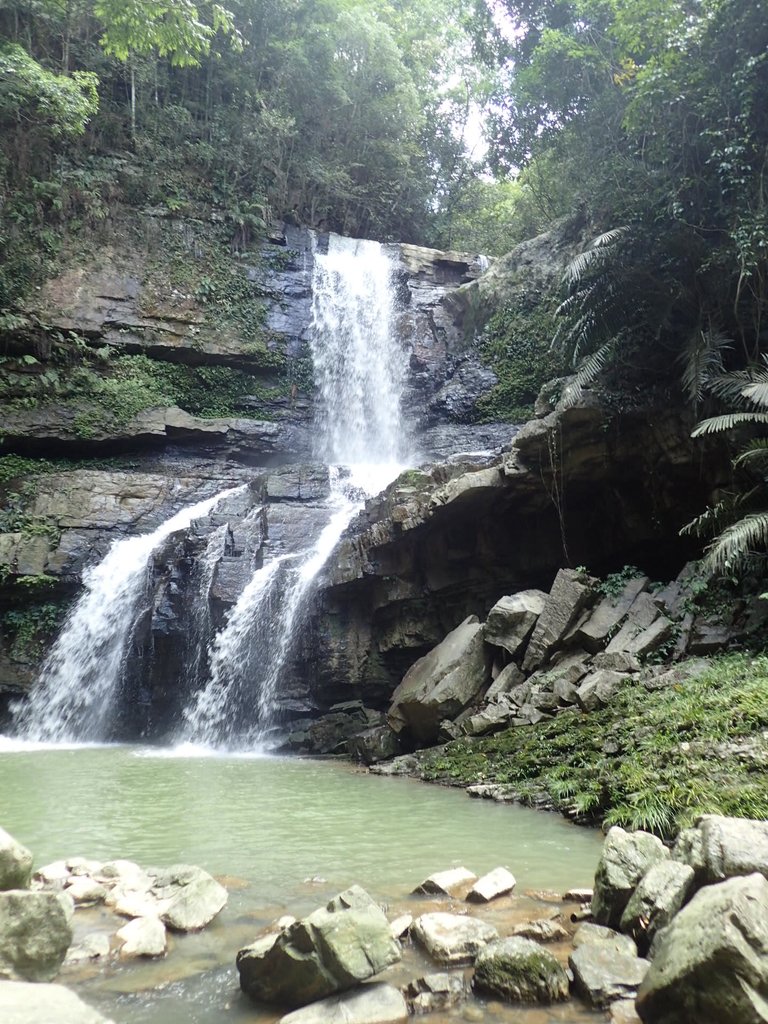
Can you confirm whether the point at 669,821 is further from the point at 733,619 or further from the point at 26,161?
the point at 26,161

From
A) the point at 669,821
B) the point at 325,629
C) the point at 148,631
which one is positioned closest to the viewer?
the point at 669,821

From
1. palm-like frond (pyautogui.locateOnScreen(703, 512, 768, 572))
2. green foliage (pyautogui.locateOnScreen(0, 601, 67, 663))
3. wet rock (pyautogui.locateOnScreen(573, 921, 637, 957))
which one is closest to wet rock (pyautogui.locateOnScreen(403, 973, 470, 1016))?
wet rock (pyautogui.locateOnScreen(573, 921, 637, 957))

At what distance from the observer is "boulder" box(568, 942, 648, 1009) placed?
2.31 metres

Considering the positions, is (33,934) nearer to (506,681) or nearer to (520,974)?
(520,974)

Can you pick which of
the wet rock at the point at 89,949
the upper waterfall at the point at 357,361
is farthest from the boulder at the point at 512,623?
the upper waterfall at the point at 357,361

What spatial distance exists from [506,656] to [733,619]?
2705mm

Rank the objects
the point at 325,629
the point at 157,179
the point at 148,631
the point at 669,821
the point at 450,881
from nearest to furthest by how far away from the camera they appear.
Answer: the point at 450,881 < the point at 669,821 < the point at 325,629 < the point at 148,631 < the point at 157,179

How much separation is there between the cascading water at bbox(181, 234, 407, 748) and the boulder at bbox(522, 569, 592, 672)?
4375 millimetres

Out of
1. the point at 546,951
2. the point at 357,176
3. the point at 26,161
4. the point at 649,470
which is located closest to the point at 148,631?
the point at 649,470

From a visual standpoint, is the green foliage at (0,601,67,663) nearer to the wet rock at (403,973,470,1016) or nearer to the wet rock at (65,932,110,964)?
the wet rock at (65,932,110,964)

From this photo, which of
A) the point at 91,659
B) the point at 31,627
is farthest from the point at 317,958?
the point at 31,627

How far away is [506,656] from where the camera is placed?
29.5 ft

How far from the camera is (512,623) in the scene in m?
9.02

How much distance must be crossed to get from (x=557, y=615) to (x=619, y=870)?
6.02 m
